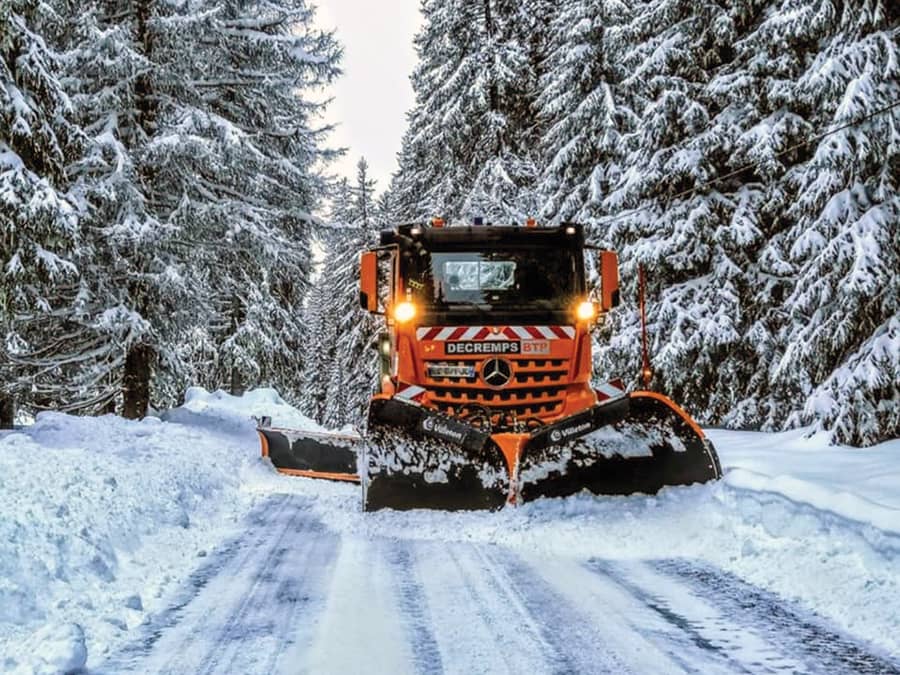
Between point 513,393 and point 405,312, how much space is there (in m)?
1.33

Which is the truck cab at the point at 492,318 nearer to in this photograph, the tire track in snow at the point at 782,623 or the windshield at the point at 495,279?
the windshield at the point at 495,279

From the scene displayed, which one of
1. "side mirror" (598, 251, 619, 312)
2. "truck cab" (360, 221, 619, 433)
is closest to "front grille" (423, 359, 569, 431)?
"truck cab" (360, 221, 619, 433)

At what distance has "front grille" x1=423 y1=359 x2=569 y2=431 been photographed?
7172mm

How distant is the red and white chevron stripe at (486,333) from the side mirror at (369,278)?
2.42 ft

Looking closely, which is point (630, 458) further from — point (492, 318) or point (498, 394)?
point (492, 318)

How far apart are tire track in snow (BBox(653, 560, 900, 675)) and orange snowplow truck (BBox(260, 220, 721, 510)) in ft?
4.64

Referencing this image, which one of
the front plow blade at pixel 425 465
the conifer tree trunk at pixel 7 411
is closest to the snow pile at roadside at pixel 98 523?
the front plow blade at pixel 425 465

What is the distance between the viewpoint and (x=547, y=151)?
18969 millimetres

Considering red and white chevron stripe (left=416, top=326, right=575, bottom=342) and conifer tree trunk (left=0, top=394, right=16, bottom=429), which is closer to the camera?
red and white chevron stripe (left=416, top=326, right=575, bottom=342)

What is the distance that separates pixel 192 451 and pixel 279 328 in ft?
39.4

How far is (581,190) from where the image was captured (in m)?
17.3

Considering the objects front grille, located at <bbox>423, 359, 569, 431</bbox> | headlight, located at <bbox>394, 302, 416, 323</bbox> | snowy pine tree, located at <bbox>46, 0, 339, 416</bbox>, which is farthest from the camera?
snowy pine tree, located at <bbox>46, 0, 339, 416</bbox>

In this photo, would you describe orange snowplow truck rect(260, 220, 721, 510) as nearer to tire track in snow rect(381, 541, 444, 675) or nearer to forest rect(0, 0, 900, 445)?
tire track in snow rect(381, 541, 444, 675)

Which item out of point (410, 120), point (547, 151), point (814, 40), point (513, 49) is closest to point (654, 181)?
point (814, 40)
